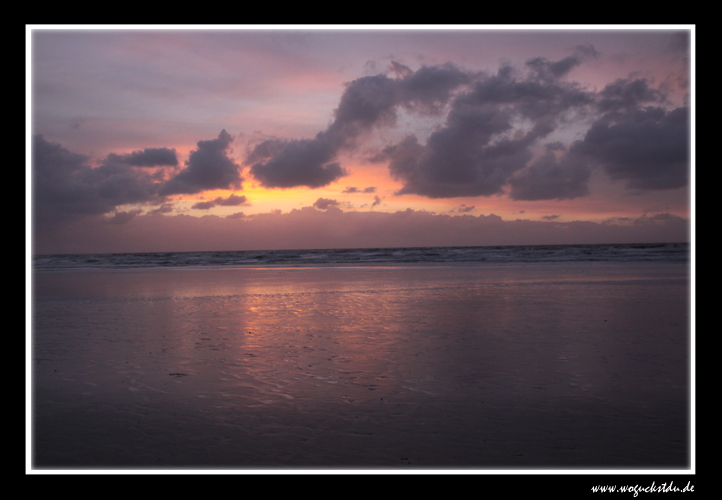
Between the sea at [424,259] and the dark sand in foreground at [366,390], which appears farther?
the sea at [424,259]

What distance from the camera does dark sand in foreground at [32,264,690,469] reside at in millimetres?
3729

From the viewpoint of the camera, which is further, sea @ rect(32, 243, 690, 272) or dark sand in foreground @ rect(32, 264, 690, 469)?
sea @ rect(32, 243, 690, 272)

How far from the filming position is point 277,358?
6.58m

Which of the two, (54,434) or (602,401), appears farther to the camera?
(602,401)

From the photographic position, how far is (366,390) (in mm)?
5086

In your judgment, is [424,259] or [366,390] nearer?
[366,390]

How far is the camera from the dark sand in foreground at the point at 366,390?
12.2 feet
